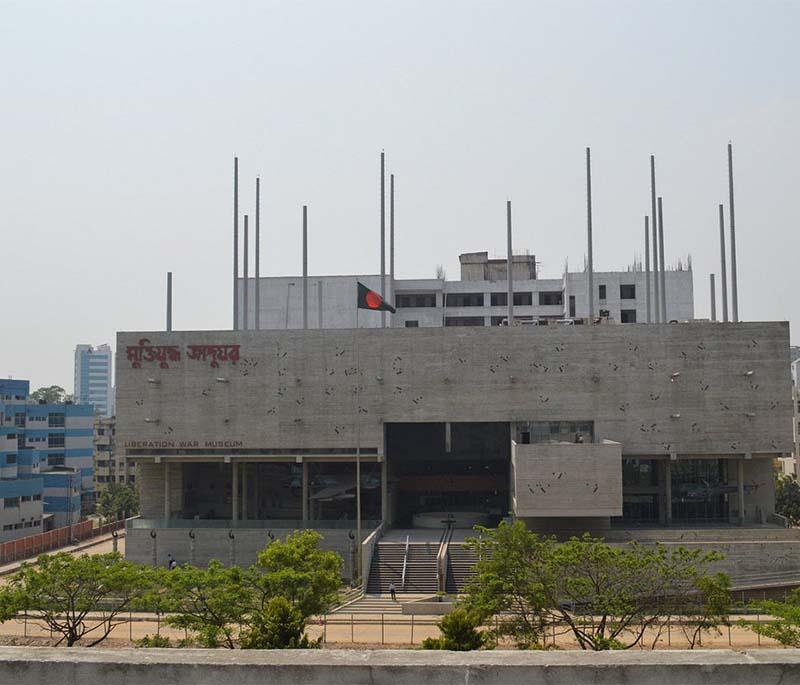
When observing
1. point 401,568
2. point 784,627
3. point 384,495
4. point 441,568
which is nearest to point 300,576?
point 441,568

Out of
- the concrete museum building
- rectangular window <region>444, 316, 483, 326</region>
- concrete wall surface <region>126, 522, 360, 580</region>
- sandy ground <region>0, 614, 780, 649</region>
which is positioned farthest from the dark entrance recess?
rectangular window <region>444, 316, 483, 326</region>

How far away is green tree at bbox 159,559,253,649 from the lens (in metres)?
33.2

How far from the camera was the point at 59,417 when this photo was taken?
9862 centimetres

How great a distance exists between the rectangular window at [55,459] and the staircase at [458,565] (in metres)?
57.0

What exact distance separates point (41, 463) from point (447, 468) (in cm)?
4809

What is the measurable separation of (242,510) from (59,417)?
4182 centimetres

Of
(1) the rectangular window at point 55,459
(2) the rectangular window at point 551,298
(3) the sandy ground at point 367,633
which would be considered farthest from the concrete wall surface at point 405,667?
(1) the rectangular window at point 55,459

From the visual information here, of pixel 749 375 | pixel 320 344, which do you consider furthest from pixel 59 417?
pixel 749 375

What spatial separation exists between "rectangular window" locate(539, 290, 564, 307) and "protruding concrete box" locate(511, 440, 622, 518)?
45.6 m

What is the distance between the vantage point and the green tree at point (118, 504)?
91.0 metres

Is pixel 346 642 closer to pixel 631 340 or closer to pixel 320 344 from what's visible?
pixel 320 344

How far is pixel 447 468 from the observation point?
229 feet

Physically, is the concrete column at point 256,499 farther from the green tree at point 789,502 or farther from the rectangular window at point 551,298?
the green tree at point 789,502

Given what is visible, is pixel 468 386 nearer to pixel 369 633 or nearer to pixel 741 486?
pixel 741 486
